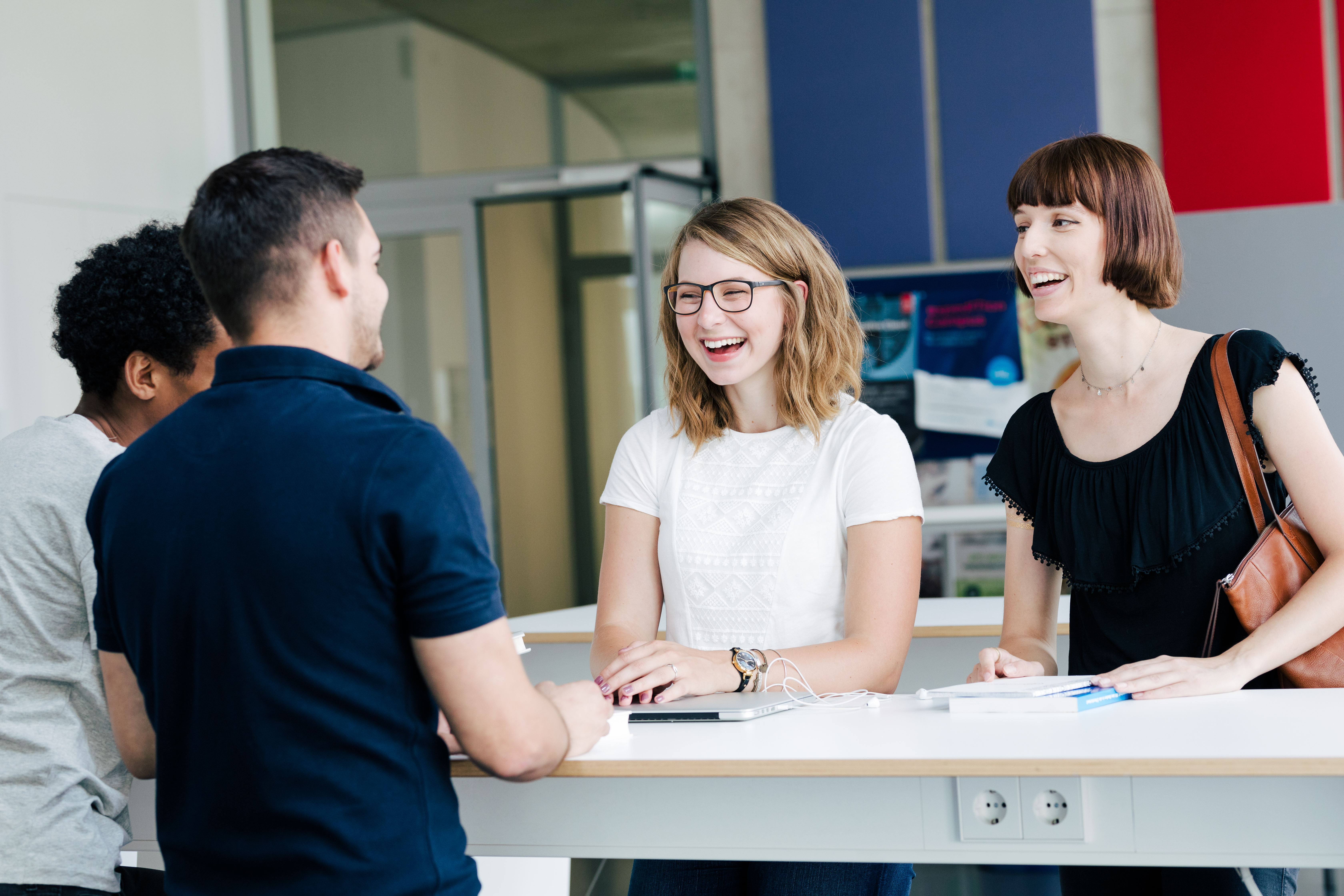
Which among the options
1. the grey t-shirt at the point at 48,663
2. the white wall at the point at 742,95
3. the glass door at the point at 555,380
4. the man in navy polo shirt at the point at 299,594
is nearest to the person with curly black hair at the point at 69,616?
the grey t-shirt at the point at 48,663

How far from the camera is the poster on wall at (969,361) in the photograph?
501 cm

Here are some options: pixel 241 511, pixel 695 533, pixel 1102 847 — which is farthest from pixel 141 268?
pixel 1102 847

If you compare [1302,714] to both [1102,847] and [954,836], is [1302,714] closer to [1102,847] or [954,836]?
[1102,847]

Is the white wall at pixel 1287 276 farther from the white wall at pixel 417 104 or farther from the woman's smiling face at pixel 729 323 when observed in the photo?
the white wall at pixel 417 104

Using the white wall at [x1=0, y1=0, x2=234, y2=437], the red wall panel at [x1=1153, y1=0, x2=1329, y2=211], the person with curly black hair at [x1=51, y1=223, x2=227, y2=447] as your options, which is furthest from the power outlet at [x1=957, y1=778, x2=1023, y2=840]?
the white wall at [x1=0, y1=0, x2=234, y2=437]

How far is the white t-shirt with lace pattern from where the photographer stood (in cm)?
182

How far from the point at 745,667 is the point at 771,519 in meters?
0.27

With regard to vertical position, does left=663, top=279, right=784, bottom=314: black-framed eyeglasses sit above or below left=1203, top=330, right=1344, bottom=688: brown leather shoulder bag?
above

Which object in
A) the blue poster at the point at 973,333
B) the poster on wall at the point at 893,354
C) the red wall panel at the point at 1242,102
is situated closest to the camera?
the red wall panel at the point at 1242,102

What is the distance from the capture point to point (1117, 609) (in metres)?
1.79

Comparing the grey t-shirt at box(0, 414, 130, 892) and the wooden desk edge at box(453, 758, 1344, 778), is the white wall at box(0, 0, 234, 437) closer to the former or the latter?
the grey t-shirt at box(0, 414, 130, 892)

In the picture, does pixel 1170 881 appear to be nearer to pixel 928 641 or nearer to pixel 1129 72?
pixel 928 641

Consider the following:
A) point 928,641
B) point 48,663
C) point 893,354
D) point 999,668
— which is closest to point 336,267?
point 48,663

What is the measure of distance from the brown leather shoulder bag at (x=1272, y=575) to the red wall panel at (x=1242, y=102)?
3.40 meters
